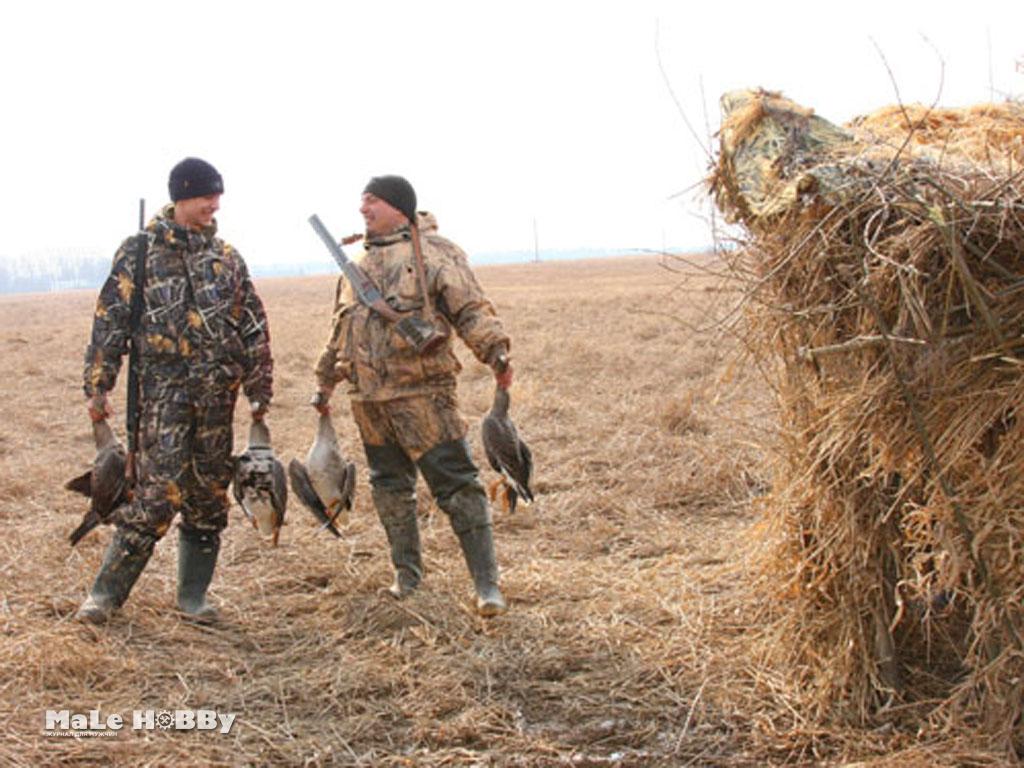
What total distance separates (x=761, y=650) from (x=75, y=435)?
8.46 m

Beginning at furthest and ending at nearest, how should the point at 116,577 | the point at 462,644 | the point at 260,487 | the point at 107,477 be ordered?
the point at 260,487
the point at 116,577
the point at 107,477
the point at 462,644

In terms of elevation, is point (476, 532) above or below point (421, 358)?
below

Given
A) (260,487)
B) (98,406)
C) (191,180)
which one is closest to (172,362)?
(98,406)

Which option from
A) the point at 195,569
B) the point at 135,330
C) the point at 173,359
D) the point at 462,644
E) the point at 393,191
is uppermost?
the point at 393,191

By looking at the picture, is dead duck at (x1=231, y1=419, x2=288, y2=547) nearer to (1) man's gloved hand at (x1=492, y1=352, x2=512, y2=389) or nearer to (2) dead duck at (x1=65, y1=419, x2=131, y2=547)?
(2) dead duck at (x1=65, y1=419, x2=131, y2=547)

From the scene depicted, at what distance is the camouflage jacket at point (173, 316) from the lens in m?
4.98

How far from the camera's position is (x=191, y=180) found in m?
5.04

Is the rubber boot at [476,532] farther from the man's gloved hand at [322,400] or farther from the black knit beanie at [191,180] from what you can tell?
the black knit beanie at [191,180]

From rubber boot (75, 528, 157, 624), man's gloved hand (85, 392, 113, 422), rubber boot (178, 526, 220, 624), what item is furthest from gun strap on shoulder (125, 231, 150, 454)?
rubber boot (178, 526, 220, 624)

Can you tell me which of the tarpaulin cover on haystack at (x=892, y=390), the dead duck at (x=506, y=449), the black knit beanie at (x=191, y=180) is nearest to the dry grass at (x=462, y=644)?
the tarpaulin cover on haystack at (x=892, y=390)

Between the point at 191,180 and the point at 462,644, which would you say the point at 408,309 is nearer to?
the point at 191,180

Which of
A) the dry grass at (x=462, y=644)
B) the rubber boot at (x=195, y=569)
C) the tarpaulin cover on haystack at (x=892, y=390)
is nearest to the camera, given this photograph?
the tarpaulin cover on haystack at (x=892, y=390)

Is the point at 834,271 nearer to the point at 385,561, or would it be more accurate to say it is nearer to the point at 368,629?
the point at 368,629

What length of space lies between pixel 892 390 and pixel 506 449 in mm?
2044
